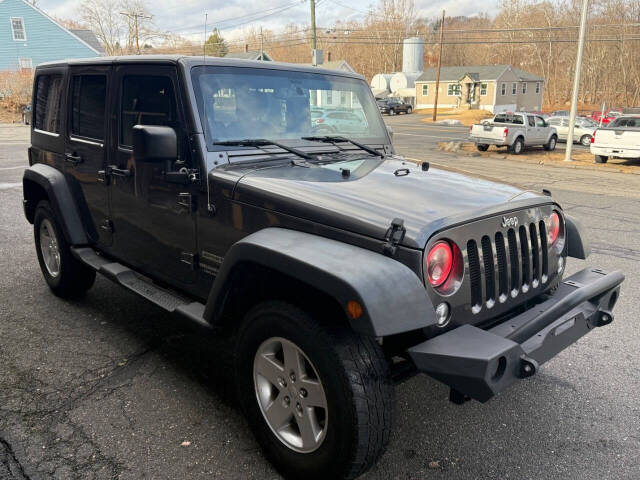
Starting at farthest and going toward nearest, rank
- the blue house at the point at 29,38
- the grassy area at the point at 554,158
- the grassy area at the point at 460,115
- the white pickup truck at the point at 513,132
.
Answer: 1. the grassy area at the point at 460,115
2. the blue house at the point at 29,38
3. the white pickup truck at the point at 513,132
4. the grassy area at the point at 554,158

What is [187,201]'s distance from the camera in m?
3.24

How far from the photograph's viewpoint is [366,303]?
6.91 feet

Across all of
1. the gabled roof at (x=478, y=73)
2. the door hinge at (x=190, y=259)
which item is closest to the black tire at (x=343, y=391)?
the door hinge at (x=190, y=259)

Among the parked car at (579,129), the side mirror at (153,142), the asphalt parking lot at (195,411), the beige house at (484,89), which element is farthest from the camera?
the beige house at (484,89)

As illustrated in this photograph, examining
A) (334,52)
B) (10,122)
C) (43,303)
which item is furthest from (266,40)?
(43,303)

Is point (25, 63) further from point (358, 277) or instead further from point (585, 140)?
point (358, 277)

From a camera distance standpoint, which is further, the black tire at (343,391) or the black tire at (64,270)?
the black tire at (64,270)

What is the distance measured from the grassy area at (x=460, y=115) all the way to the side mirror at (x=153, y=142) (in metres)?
46.6

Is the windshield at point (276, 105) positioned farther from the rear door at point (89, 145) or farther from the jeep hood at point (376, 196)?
the rear door at point (89, 145)

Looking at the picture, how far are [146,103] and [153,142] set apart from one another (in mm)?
791

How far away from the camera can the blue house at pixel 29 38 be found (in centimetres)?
4516

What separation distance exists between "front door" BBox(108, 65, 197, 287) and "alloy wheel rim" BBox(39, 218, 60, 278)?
1.13m

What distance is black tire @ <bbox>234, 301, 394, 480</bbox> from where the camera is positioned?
2.29 meters

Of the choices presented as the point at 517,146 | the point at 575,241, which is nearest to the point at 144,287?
the point at 575,241
